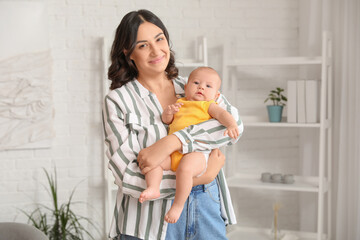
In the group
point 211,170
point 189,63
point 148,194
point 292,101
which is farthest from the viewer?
point 189,63

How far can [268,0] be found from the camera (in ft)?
12.6

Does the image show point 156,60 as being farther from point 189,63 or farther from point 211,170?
point 189,63

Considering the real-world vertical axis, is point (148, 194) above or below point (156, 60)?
below

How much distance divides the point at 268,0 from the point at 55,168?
2.17 metres

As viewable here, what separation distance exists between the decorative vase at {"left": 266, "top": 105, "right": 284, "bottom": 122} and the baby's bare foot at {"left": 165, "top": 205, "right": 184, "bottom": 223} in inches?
82.9

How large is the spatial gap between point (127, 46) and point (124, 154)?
37 cm

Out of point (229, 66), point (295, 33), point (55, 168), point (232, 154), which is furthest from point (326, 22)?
point (55, 168)

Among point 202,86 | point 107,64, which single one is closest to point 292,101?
point 107,64

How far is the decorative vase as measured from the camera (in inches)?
137

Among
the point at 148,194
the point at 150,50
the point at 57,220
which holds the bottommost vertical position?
the point at 57,220

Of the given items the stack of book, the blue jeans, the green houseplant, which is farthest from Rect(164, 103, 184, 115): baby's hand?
the green houseplant

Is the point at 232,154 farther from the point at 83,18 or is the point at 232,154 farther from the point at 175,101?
the point at 175,101

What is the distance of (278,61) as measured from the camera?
11.3 feet

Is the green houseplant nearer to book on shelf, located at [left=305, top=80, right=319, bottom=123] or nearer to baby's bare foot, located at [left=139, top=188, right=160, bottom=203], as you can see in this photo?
book on shelf, located at [left=305, top=80, right=319, bottom=123]
